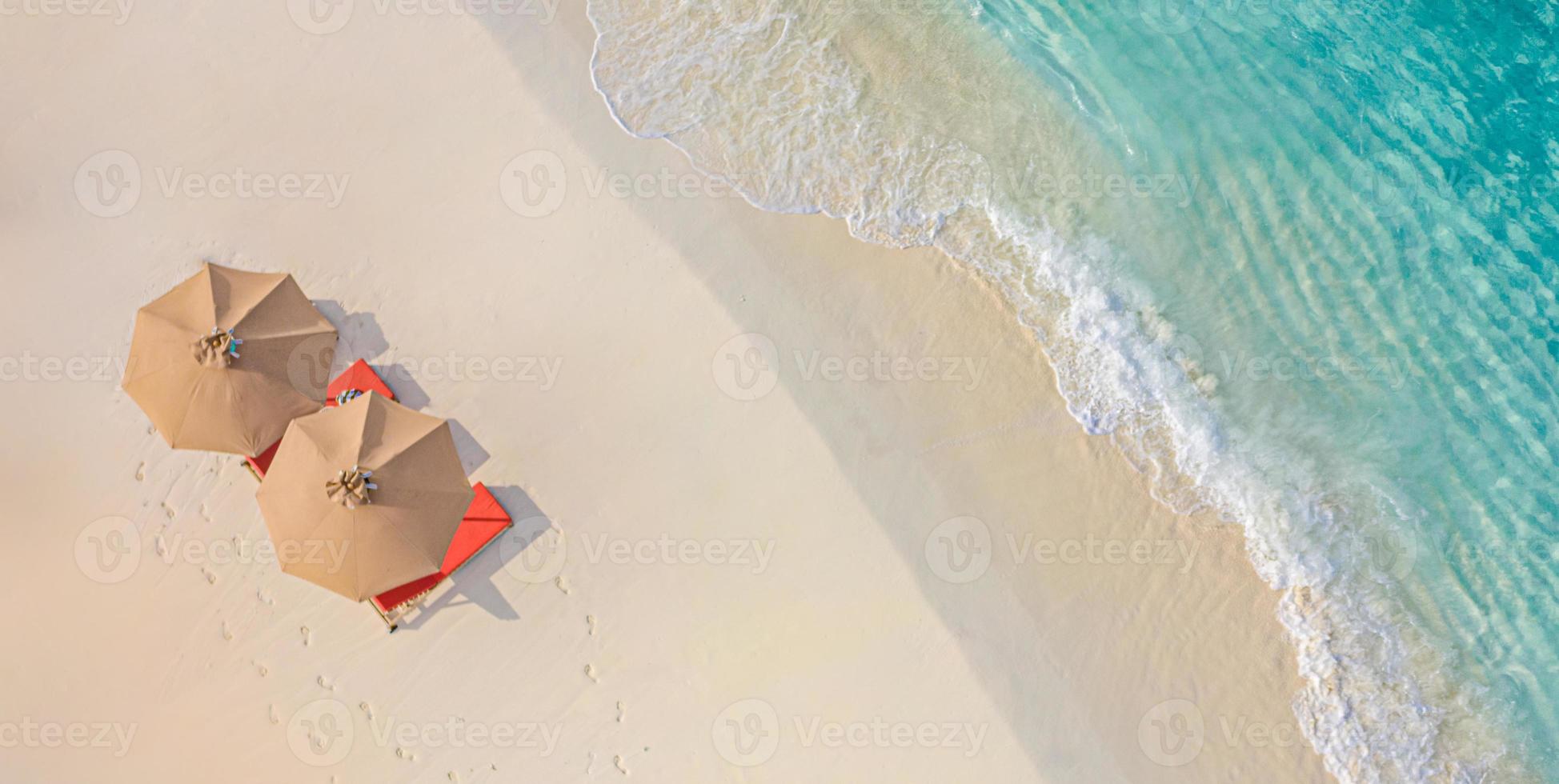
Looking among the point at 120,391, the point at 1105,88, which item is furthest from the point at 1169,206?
the point at 120,391

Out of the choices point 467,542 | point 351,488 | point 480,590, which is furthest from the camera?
point 480,590

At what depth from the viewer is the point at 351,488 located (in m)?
7.82

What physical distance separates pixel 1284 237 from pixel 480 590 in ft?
36.0

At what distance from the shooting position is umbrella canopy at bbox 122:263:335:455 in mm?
8531

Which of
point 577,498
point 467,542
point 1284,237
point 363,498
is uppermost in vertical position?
point 1284,237

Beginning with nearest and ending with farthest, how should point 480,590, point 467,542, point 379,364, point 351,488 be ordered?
point 351,488 < point 467,542 < point 480,590 < point 379,364

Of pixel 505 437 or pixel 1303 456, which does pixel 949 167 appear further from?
pixel 505 437

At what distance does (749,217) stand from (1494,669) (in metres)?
10.5

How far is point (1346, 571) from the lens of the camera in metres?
9.55

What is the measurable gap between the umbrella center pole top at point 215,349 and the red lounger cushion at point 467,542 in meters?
2.86

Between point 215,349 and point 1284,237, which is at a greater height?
point 1284,237

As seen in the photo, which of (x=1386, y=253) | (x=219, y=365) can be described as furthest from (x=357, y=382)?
(x=1386, y=253)

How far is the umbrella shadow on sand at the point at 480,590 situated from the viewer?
9406 mm

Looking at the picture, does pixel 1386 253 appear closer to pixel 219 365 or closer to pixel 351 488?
pixel 351 488
